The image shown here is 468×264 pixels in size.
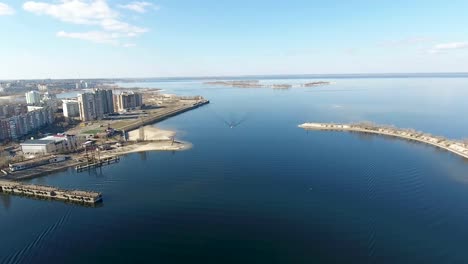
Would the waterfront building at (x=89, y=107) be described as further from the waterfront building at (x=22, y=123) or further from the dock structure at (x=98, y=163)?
the dock structure at (x=98, y=163)

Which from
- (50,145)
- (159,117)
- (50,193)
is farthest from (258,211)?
(159,117)

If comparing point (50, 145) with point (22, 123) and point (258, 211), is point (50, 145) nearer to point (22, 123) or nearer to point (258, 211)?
point (22, 123)

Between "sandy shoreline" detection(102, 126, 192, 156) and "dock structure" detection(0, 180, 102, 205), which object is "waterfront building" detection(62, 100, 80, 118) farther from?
"dock structure" detection(0, 180, 102, 205)

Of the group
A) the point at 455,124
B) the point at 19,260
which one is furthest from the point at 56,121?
the point at 455,124

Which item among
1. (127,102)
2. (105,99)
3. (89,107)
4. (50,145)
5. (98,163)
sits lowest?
(98,163)

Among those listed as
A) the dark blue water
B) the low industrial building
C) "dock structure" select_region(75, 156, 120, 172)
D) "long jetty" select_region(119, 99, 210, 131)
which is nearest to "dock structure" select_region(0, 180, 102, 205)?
the dark blue water

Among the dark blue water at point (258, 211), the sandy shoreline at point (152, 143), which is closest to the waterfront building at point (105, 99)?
the sandy shoreline at point (152, 143)

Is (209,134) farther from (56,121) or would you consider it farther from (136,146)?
(56,121)
